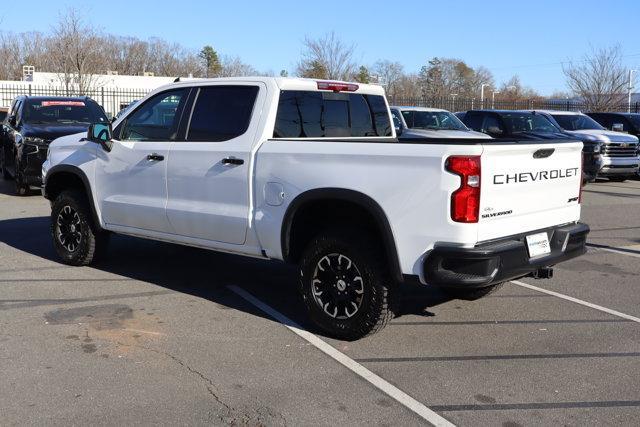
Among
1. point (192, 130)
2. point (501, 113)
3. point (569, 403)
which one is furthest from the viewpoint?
point (501, 113)

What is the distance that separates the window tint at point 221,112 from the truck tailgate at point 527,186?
2.15 m

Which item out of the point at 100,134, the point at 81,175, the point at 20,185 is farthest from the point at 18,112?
the point at 100,134

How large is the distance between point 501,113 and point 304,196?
41.9 ft

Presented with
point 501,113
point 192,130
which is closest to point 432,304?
point 192,130

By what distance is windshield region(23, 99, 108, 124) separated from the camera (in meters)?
13.5

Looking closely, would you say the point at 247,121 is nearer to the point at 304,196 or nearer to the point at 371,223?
the point at 304,196

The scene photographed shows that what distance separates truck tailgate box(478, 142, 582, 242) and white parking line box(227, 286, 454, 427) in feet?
3.80

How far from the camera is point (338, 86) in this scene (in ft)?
20.8

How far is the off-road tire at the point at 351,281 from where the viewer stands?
500 centimetres

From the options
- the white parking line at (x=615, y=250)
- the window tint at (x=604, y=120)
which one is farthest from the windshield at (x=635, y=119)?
the white parking line at (x=615, y=250)

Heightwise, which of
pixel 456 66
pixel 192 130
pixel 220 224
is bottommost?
pixel 220 224

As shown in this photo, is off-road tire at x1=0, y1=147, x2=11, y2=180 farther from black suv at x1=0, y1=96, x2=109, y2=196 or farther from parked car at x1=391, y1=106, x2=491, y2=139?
parked car at x1=391, y1=106, x2=491, y2=139

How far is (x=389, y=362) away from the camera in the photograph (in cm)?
482

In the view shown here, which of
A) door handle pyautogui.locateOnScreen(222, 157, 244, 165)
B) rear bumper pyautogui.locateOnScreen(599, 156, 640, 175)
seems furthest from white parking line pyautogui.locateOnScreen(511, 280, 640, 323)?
rear bumper pyautogui.locateOnScreen(599, 156, 640, 175)
